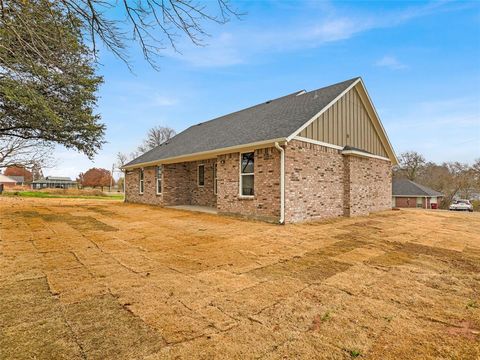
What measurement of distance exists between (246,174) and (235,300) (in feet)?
23.2

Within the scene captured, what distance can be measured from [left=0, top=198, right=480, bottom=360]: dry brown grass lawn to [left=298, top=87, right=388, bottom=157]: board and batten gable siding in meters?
5.34

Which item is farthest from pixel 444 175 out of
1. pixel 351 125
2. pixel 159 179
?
pixel 159 179

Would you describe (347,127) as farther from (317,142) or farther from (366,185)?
(366,185)

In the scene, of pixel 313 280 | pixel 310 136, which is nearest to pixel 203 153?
pixel 310 136

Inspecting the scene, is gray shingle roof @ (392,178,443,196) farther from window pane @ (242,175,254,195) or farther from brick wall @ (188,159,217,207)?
window pane @ (242,175,254,195)

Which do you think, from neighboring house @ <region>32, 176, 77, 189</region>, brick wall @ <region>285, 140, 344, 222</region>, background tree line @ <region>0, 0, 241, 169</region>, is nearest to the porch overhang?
brick wall @ <region>285, 140, 344, 222</region>

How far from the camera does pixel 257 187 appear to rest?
367 inches

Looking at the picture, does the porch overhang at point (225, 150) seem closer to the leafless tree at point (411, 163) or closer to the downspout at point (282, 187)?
the downspout at point (282, 187)

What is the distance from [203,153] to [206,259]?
23.5 feet

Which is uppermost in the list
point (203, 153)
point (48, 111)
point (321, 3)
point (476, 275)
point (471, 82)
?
point (471, 82)

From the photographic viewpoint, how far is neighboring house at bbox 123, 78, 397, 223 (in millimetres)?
8828

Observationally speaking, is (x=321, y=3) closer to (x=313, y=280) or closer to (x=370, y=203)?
(x=313, y=280)

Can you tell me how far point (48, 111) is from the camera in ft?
26.7

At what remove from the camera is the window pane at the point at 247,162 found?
9750 mm
